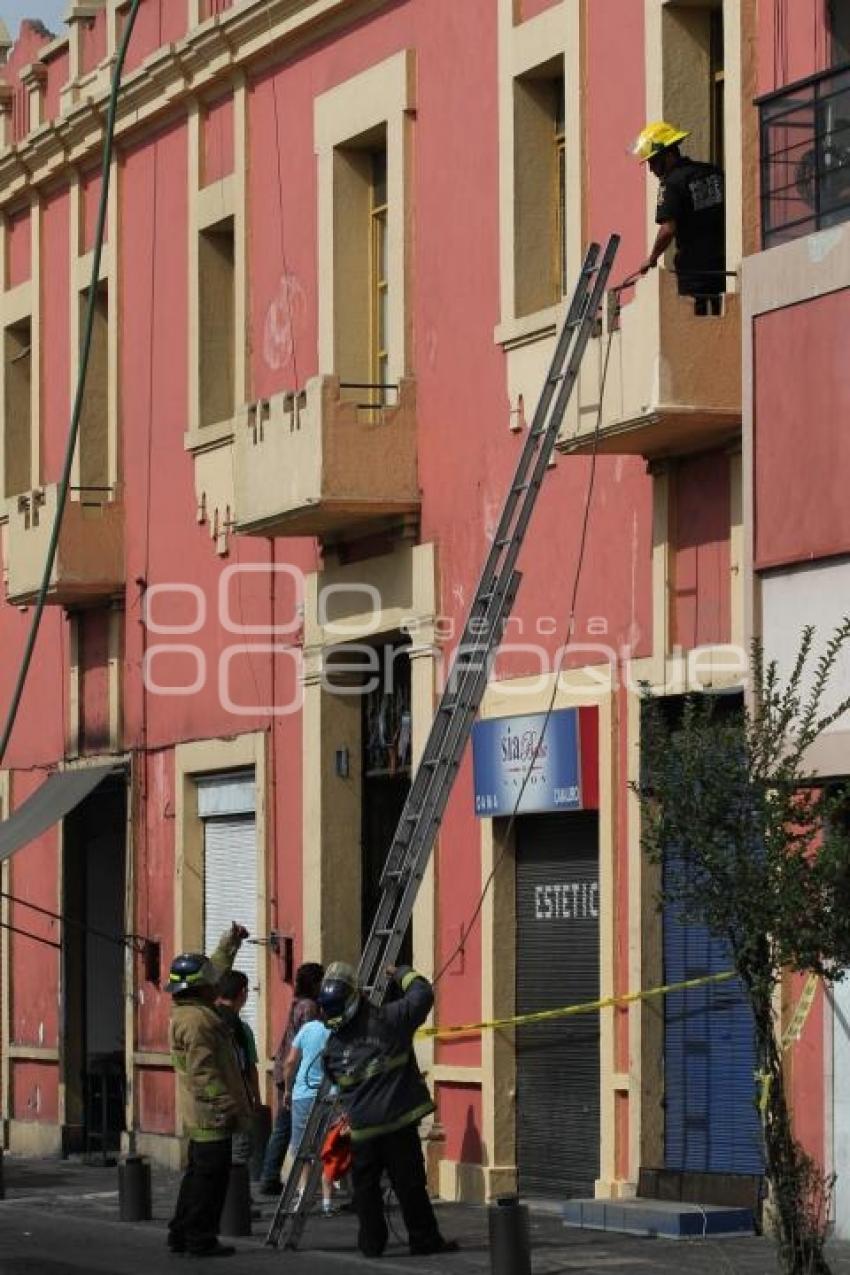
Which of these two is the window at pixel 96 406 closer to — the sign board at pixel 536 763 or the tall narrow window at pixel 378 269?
the tall narrow window at pixel 378 269

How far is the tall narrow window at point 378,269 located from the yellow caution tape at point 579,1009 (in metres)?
5.03

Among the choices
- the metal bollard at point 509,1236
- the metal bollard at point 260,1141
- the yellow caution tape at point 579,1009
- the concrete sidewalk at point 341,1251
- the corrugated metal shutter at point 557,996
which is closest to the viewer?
the metal bollard at point 509,1236

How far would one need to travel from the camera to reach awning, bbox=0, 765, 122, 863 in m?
29.0

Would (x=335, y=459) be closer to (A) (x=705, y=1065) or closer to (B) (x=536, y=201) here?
(B) (x=536, y=201)

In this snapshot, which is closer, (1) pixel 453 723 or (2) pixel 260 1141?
(1) pixel 453 723

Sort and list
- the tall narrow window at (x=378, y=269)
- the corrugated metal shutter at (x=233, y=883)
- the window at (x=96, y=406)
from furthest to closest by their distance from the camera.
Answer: the window at (x=96, y=406), the corrugated metal shutter at (x=233, y=883), the tall narrow window at (x=378, y=269)

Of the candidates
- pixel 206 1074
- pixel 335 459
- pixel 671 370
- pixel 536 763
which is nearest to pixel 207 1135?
pixel 206 1074

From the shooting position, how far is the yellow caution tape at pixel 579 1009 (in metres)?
20.2

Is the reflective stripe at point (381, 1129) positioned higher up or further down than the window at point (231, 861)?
further down

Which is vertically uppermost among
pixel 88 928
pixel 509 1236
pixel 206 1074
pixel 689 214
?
pixel 689 214

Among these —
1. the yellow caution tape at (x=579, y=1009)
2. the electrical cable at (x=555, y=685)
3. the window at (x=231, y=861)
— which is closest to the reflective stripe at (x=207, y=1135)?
the yellow caution tape at (x=579, y=1009)

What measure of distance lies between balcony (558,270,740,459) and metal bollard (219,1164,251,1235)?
514 cm

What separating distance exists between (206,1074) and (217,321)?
9795 millimetres

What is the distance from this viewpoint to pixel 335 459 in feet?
77.9
